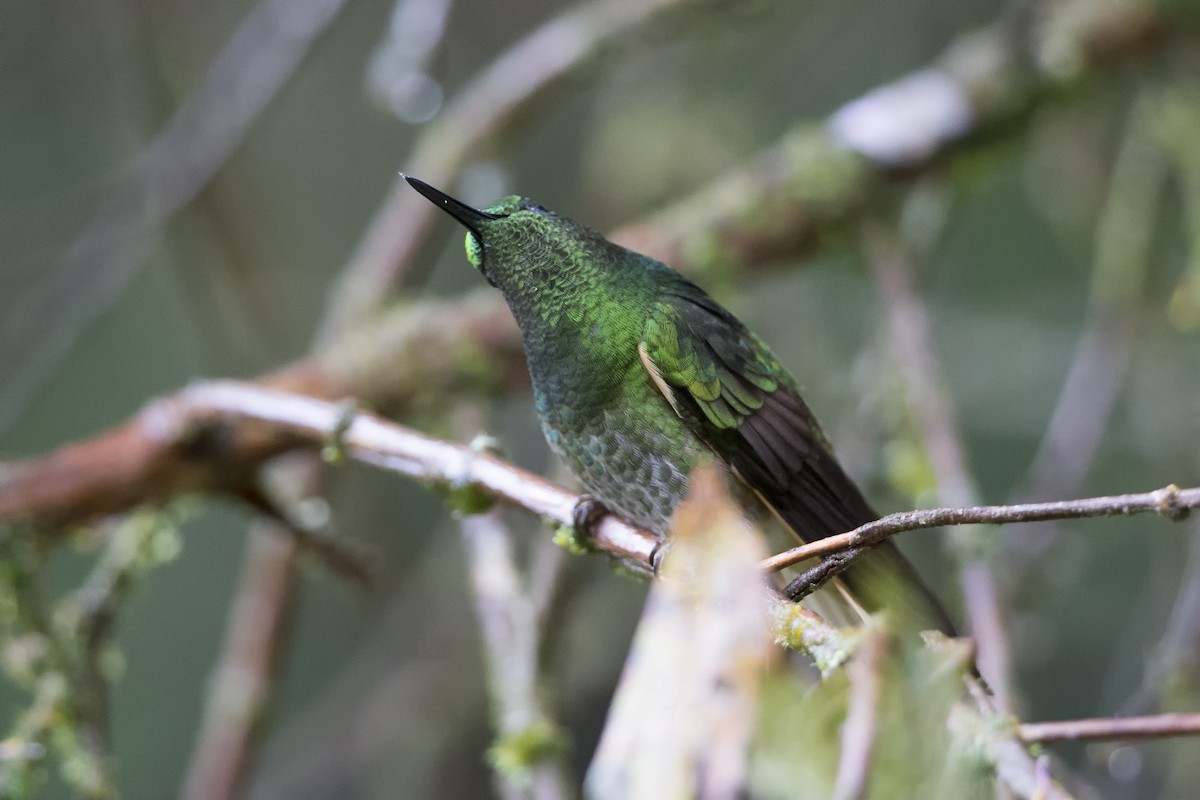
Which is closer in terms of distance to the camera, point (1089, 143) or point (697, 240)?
point (697, 240)

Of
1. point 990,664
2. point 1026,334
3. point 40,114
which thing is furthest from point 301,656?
point 990,664

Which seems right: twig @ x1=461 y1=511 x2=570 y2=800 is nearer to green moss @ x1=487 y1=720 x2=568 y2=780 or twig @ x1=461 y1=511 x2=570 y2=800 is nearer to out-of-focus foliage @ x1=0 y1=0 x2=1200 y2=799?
green moss @ x1=487 y1=720 x2=568 y2=780

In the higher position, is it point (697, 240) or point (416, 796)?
point (697, 240)

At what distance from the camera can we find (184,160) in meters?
3.52

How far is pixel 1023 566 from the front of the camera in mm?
3023

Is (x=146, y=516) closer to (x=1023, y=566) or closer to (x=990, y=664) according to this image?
(x=990, y=664)

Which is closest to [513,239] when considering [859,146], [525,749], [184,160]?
[525,749]

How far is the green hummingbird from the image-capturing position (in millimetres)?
1719

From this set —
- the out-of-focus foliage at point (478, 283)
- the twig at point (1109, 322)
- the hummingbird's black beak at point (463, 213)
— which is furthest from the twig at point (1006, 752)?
the twig at point (1109, 322)

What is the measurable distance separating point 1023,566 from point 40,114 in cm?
475

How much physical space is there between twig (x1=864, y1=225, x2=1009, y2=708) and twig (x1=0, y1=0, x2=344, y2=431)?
6.17 ft

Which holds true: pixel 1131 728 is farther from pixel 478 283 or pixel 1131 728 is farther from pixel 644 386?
pixel 478 283

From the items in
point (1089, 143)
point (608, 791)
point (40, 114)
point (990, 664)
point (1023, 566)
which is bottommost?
point (608, 791)

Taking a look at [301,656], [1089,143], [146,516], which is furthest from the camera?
[301,656]
